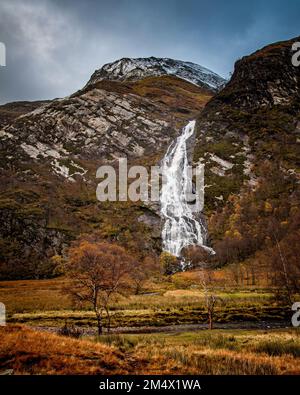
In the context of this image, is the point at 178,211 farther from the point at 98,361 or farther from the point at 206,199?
the point at 98,361

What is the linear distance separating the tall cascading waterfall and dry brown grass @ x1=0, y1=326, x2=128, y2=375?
346 feet

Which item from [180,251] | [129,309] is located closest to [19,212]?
[180,251]

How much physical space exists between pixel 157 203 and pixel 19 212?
57676 mm

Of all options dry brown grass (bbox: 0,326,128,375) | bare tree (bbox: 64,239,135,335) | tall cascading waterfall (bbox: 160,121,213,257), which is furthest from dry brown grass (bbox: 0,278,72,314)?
tall cascading waterfall (bbox: 160,121,213,257)

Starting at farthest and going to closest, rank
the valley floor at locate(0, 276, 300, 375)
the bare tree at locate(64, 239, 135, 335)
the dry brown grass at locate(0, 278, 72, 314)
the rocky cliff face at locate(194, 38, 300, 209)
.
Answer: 1. the rocky cliff face at locate(194, 38, 300, 209)
2. the dry brown grass at locate(0, 278, 72, 314)
3. the bare tree at locate(64, 239, 135, 335)
4. the valley floor at locate(0, 276, 300, 375)

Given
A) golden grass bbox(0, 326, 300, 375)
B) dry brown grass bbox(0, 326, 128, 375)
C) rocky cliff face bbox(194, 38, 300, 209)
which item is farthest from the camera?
rocky cliff face bbox(194, 38, 300, 209)

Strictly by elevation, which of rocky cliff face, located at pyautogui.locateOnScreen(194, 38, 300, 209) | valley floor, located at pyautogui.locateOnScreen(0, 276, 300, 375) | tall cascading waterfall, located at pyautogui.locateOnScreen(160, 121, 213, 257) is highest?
rocky cliff face, located at pyautogui.locateOnScreen(194, 38, 300, 209)

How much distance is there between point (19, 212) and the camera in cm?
13612

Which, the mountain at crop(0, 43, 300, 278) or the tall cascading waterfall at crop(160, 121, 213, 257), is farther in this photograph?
the tall cascading waterfall at crop(160, 121, 213, 257)

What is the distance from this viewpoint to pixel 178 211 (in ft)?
453

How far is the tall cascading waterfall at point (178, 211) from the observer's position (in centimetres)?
12594

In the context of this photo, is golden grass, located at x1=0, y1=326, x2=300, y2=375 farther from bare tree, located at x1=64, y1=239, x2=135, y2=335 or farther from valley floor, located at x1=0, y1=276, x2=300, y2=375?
bare tree, located at x1=64, y1=239, x2=135, y2=335

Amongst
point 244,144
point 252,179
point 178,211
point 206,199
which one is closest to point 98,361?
point 178,211

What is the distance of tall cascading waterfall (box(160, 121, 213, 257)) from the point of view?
125938 mm
